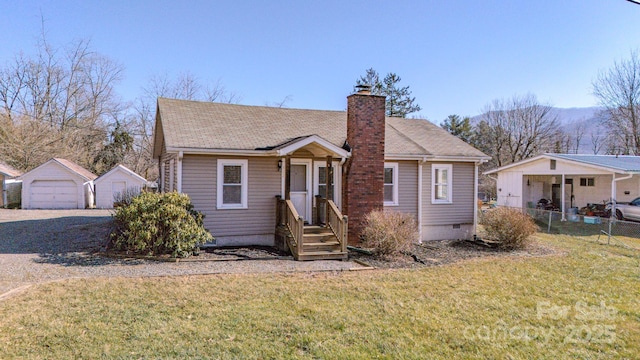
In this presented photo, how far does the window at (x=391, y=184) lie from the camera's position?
12016 millimetres

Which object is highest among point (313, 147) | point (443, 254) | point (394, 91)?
point (394, 91)

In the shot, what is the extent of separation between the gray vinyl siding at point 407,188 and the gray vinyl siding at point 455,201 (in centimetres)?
40

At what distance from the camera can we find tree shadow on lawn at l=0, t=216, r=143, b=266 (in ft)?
27.5

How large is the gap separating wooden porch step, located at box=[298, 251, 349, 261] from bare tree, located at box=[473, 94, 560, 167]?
1324 inches

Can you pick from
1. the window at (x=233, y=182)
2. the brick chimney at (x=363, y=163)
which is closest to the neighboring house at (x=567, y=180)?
the brick chimney at (x=363, y=163)

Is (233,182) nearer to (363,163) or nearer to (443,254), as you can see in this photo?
(363,163)

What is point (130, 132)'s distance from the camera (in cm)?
3297

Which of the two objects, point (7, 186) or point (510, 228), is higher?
point (7, 186)

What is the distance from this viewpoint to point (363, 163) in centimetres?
1081

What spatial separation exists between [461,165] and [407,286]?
7310 millimetres

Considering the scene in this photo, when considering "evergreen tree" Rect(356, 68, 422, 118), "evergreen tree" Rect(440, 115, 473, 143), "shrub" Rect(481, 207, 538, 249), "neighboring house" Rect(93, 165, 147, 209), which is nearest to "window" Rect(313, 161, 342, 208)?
"shrub" Rect(481, 207, 538, 249)

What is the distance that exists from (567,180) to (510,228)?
1562 centimetres

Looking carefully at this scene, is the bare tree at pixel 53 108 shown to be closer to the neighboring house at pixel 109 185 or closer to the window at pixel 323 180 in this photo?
the neighboring house at pixel 109 185

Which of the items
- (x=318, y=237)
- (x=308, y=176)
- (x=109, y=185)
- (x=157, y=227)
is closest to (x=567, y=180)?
(x=308, y=176)
